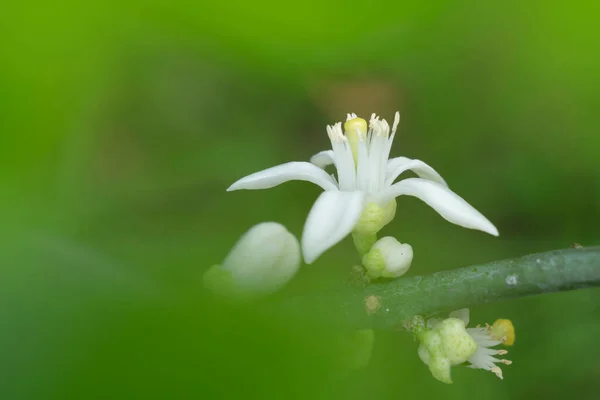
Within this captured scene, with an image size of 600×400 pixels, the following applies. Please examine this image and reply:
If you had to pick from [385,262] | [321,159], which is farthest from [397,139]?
[385,262]

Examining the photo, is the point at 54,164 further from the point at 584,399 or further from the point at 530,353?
the point at 584,399

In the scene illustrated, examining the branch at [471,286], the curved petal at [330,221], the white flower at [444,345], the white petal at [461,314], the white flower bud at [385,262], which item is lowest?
the white flower at [444,345]

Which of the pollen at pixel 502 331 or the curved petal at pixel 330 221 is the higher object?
the curved petal at pixel 330 221

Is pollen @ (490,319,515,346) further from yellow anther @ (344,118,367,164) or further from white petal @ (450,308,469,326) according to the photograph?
yellow anther @ (344,118,367,164)

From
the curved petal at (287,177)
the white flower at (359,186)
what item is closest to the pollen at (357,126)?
the white flower at (359,186)

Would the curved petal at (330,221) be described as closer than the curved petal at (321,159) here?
Yes

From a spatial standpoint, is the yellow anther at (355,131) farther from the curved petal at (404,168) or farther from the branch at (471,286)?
the branch at (471,286)

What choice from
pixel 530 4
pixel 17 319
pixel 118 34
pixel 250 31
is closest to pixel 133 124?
pixel 530 4

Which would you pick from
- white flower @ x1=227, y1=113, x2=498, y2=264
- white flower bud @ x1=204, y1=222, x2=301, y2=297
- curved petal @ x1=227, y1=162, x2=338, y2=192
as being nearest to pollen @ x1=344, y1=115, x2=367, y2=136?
white flower @ x1=227, y1=113, x2=498, y2=264
